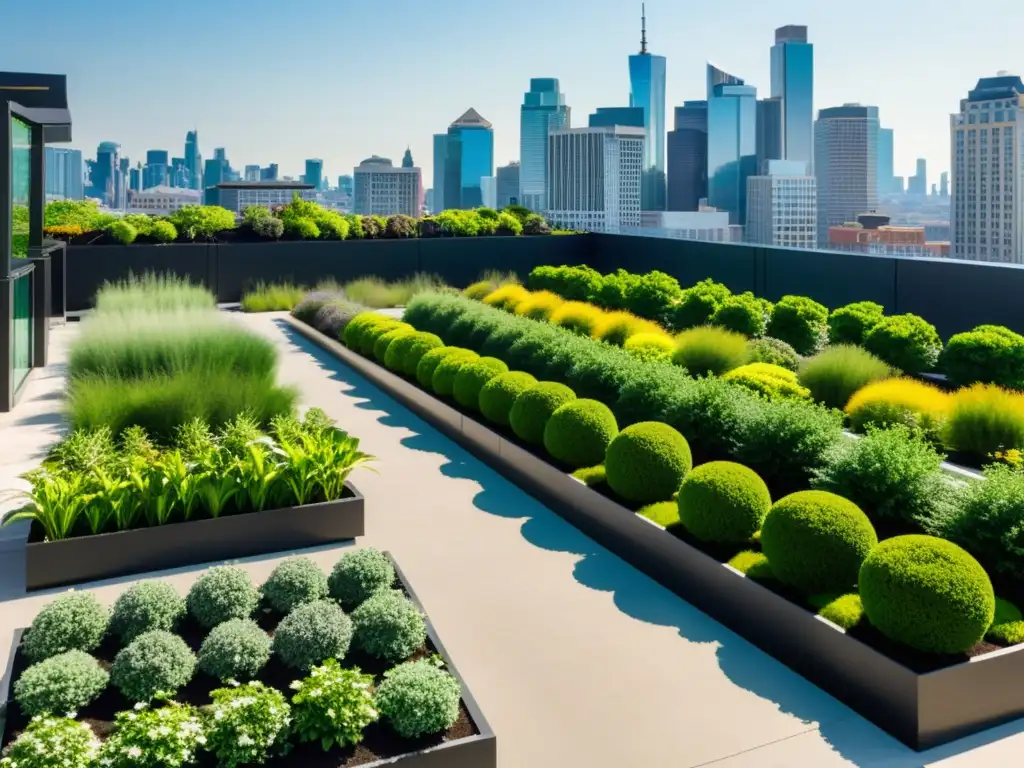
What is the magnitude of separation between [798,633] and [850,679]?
32cm

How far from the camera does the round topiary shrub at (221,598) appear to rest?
3.98 meters

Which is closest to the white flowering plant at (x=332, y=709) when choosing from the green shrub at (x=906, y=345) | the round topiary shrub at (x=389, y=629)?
the round topiary shrub at (x=389, y=629)

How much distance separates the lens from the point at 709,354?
8.71 m

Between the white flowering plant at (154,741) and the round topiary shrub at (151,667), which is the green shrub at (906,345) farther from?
the white flowering plant at (154,741)

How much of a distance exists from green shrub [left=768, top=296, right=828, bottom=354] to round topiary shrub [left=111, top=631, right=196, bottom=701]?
7.98 metres

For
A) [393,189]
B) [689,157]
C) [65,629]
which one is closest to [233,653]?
[65,629]

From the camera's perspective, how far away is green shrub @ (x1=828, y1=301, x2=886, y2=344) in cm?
948

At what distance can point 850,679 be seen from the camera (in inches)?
147

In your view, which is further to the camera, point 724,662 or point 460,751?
point 724,662

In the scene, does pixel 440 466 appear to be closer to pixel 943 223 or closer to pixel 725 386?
pixel 725 386

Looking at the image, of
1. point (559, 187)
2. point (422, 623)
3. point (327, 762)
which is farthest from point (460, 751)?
point (559, 187)

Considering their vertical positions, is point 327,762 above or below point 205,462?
below

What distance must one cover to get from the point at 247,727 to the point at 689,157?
16909 centimetres

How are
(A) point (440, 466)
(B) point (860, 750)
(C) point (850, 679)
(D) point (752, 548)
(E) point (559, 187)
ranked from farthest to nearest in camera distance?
(E) point (559, 187), (A) point (440, 466), (D) point (752, 548), (C) point (850, 679), (B) point (860, 750)
